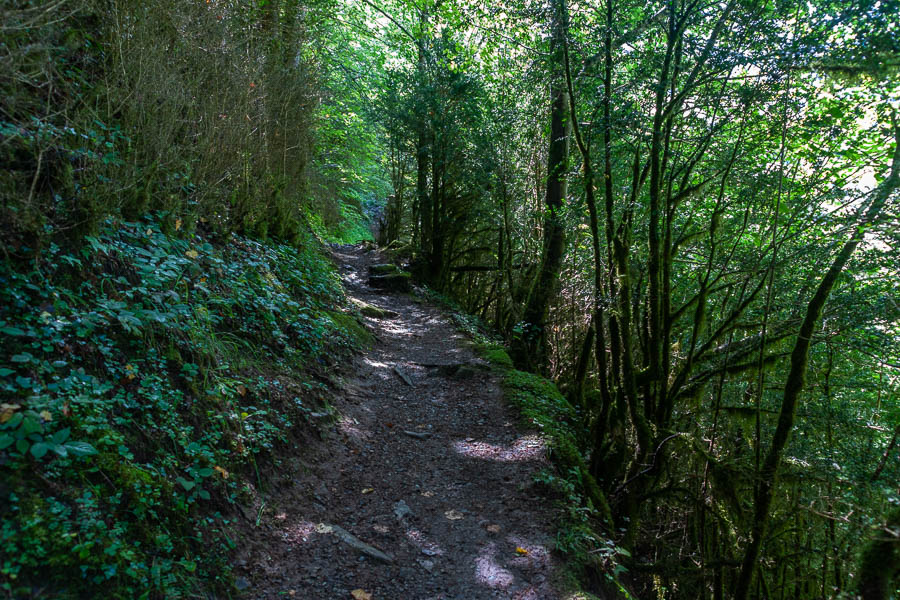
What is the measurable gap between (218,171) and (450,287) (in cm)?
974

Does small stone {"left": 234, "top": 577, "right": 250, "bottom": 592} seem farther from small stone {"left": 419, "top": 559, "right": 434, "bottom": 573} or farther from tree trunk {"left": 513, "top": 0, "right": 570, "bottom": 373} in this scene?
tree trunk {"left": 513, "top": 0, "right": 570, "bottom": 373}

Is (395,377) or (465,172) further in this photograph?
(465,172)

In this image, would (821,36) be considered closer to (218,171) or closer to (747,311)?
(747,311)

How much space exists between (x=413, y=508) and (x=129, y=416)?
231 centimetres

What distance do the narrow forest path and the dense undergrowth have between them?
0.43 meters

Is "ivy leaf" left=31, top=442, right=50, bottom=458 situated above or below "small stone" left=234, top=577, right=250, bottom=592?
above

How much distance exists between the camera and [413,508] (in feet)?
12.9

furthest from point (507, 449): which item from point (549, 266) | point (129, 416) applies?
point (549, 266)

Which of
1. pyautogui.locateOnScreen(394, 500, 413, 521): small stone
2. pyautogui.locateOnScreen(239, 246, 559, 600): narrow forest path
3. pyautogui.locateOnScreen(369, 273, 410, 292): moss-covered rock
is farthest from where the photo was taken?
pyautogui.locateOnScreen(369, 273, 410, 292): moss-covered rock

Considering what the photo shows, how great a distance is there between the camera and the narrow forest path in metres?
3.01

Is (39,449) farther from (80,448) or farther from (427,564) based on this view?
(427,564)

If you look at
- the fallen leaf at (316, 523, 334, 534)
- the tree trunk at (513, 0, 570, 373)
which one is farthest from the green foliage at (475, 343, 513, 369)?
the fallen leaf at (316, 523, 334, 534)

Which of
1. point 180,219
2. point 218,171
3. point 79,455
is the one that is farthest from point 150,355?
point 218,171

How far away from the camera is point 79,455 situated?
7.34 feet
